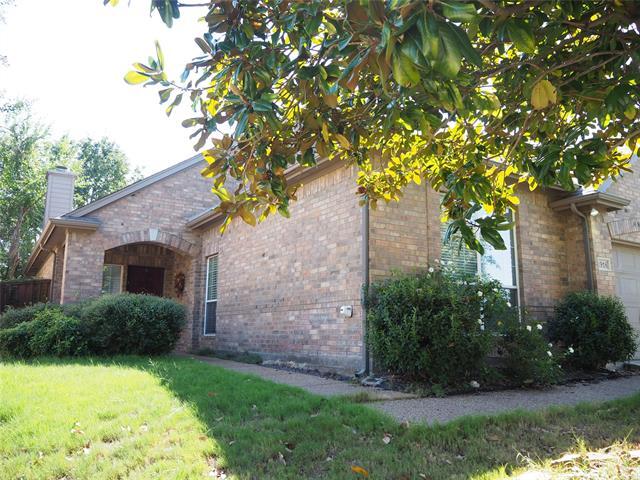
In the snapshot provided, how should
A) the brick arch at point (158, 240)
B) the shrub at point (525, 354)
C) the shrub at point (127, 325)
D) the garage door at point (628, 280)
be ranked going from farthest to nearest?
the brick arch at point (158, 240), the garage door at point (628, 280), the shrub at point (127, 325), the shrub at point (525, 354)

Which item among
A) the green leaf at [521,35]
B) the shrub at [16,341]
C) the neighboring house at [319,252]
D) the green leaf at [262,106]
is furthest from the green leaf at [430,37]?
the shrub at [16,341]

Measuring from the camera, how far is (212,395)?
5.84 metres

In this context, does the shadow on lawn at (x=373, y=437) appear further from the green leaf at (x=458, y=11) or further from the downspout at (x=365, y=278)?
the green leaf at (x=458, y=11)

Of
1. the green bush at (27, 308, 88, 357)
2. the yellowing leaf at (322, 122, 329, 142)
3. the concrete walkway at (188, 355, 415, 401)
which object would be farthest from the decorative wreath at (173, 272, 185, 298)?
the yellowing leaf at (322, 122, 329, 142)

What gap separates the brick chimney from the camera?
16.8m

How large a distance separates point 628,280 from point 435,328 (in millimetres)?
6934

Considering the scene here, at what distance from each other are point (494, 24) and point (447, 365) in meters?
4.78

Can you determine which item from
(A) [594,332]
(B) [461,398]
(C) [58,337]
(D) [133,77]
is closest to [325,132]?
(D) [133,77]

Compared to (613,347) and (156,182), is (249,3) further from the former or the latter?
(156,182)

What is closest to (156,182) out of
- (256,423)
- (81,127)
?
(256,423)

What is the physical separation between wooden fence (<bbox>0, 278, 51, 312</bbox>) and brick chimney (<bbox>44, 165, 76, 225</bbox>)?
2116mm

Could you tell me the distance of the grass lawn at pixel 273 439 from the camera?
144 inches

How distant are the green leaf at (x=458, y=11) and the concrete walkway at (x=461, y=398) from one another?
4.00 meters

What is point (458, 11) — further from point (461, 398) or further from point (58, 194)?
point (58, 194)
